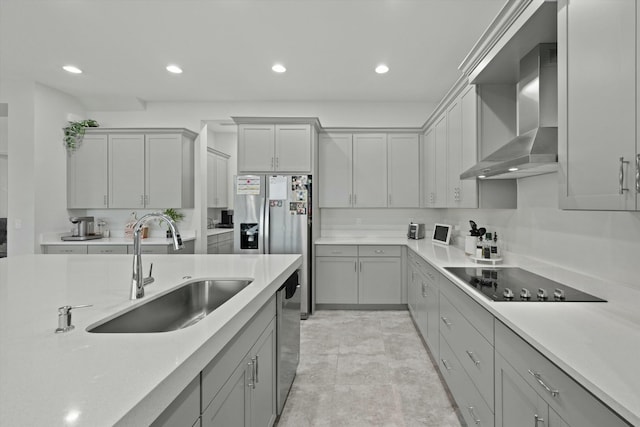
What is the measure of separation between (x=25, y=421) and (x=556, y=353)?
Answer: 1330 millimetres

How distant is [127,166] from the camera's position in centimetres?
456

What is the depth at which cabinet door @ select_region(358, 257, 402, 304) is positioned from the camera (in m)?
4.18

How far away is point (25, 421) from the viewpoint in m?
0.55

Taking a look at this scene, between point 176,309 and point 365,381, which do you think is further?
point 365,381

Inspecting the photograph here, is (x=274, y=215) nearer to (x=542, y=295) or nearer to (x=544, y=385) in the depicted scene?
(x=542, y=295)

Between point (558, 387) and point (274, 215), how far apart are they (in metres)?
3.33

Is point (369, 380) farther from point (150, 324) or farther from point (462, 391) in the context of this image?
point (150, 324)

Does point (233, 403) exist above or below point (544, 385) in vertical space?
below

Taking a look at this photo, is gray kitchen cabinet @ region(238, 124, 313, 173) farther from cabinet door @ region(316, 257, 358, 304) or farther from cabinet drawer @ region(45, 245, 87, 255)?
cabinet drawer @ region(45, 245, 87, 255)

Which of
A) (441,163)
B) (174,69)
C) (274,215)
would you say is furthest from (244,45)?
(441,163)

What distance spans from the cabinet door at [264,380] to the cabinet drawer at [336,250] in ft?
7.77

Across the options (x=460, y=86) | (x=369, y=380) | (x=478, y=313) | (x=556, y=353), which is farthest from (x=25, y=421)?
(x=460, y=86)

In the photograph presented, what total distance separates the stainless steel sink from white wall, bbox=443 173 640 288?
1870 millimetres

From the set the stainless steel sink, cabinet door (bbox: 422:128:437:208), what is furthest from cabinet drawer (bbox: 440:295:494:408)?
cabinet door (bbox: 422:128:437:208)
